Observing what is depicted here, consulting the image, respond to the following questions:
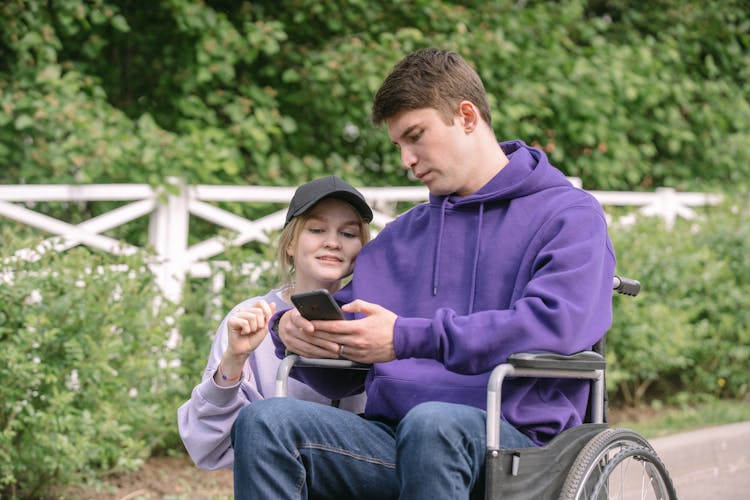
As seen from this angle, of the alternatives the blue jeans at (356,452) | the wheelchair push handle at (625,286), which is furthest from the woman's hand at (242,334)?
the wheelchair push handle at (625,286)

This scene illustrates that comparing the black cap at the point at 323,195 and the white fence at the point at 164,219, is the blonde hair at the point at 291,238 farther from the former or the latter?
the white fence at the point at 164,219

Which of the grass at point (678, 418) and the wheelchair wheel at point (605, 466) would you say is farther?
the grass at point (678, 418)

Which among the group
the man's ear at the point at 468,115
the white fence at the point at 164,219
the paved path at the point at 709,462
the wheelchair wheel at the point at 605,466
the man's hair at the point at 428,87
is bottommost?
the paved path at the point at 709,462

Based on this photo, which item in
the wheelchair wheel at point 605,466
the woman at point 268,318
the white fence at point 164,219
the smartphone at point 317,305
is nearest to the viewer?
the wheelchair wheel at point 605,466

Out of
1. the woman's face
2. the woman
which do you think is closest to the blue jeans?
the woman

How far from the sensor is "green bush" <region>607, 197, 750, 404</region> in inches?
246

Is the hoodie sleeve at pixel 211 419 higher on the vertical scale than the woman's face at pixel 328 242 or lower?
lower

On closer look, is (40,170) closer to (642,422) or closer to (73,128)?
(73,128)

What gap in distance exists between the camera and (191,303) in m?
4.91

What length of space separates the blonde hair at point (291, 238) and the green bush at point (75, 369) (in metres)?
1.00

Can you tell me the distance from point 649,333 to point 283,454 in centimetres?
407

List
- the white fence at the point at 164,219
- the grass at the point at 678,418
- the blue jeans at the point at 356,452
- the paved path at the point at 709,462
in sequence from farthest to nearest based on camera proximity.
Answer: the grass at the point at 678,418 → the white fence at the point at 164,219 → the paved path at the point at 709,462 → the blue jeans at the point at 356,452

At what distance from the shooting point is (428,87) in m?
2.94

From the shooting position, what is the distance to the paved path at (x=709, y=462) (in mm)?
5035
